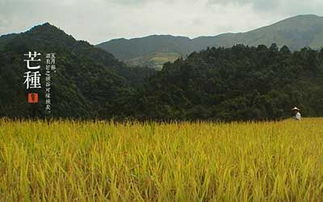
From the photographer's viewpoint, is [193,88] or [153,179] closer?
[153,179]

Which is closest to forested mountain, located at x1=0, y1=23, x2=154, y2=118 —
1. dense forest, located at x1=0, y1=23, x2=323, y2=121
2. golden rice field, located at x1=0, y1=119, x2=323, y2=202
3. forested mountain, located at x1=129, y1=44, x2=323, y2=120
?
dense forest, located at x1=0, y1=23, x2=323, y2=121

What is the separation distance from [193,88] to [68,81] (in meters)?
14.6

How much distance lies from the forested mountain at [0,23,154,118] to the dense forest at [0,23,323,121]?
9cm

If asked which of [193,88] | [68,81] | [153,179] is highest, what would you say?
[68,81]

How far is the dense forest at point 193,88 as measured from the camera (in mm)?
41875

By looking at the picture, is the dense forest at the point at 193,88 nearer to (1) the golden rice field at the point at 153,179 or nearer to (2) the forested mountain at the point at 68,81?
(2) the forested mountain at the point at 68,81

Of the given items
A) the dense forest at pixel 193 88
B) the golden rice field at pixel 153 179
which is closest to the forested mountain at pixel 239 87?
the dense forest at pixel 193 88

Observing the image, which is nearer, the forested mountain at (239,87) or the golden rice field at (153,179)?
the golden rice field at (153,179)

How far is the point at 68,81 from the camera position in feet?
172

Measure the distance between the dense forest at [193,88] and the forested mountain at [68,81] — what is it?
0.30 feet

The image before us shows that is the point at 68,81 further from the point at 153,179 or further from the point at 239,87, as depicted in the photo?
the point at 153,179

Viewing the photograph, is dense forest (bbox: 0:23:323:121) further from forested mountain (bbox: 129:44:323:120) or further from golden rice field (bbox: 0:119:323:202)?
golden rice field (bbox: 0:119:323:202)

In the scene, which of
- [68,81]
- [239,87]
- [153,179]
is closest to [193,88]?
[239,87]

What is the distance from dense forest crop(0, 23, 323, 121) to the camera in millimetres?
41875
